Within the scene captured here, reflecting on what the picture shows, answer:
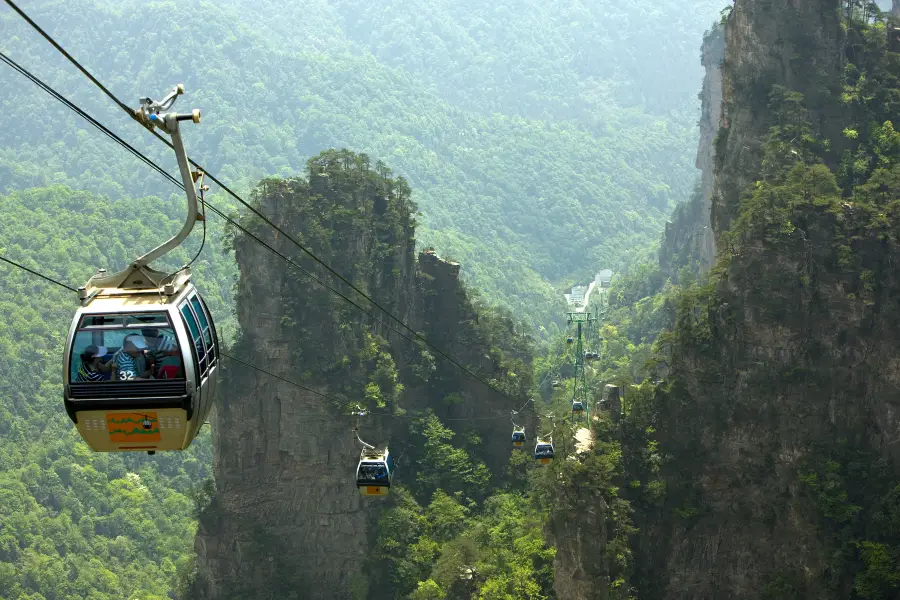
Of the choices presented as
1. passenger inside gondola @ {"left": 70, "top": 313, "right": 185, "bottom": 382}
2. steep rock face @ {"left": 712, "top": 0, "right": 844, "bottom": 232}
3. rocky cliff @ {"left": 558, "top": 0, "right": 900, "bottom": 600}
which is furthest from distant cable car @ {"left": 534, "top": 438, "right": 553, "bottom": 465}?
passenger inside gondola @ {"left": 70, "top": 313, "right": 185, "bottom": 382}

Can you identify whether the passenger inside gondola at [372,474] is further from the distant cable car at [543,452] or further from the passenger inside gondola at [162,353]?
the passenger inside gondola at [162,353]

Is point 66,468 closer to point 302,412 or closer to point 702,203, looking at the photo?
point 302,412

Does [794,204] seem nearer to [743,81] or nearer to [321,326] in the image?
[743,81]

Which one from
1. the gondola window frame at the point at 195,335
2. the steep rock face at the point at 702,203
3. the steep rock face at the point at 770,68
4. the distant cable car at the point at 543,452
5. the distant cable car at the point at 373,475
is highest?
the steep rock face at the point at 702,203

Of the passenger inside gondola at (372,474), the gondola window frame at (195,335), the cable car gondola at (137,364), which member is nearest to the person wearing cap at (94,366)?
the cable car gondola at (137,364)

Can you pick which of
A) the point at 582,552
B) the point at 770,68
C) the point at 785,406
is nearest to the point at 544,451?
the point at 582,552

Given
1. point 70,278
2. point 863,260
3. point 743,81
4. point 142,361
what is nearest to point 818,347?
point 863,260
